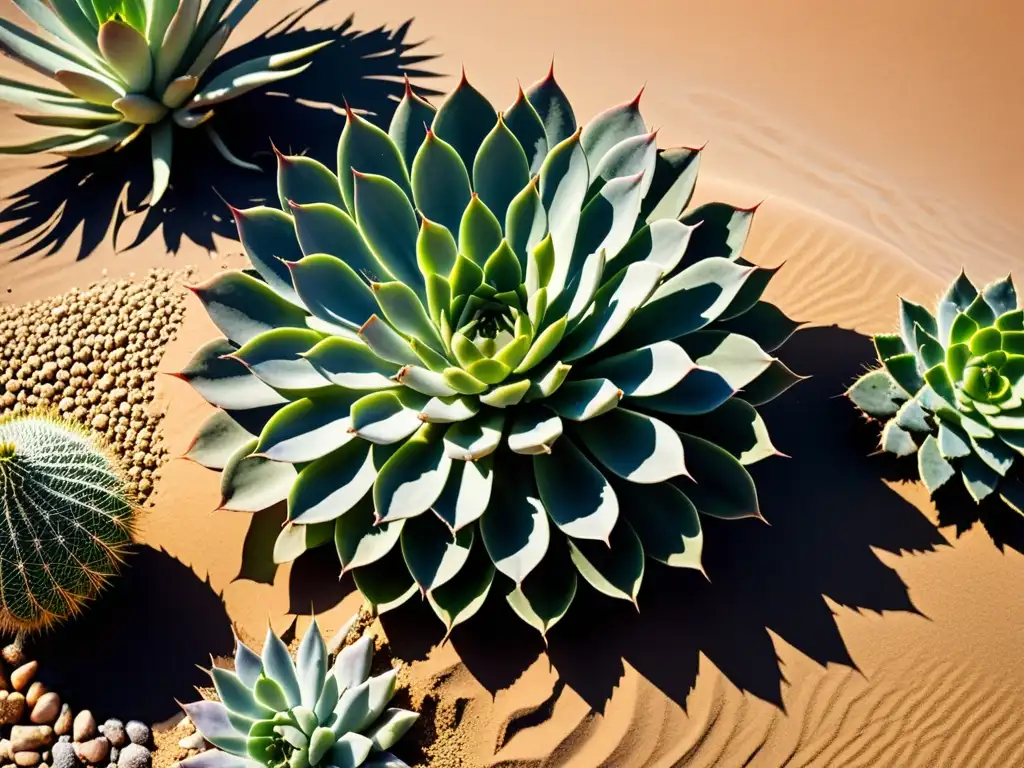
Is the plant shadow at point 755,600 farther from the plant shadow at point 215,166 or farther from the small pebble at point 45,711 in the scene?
Answer: the plant shadow at point 215,166

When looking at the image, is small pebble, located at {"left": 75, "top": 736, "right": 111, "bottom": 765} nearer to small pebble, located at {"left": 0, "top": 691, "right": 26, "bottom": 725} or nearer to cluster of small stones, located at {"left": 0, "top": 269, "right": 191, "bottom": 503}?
small pebble, located at {"left": 0, "top": 691, "right": 26, "bottom": 725}

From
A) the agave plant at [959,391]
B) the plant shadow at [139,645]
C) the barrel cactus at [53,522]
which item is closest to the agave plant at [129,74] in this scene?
the barrel cactus at [53,522]

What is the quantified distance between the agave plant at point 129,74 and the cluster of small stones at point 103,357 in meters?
0.57

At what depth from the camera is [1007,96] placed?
4727mm

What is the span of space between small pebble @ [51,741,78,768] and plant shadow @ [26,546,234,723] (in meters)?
0.12

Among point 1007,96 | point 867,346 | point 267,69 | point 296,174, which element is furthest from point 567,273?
point 1007,96

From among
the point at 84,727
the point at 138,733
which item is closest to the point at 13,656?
the point at 84,727

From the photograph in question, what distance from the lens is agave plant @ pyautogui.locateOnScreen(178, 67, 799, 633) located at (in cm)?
240

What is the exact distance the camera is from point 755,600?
2719 millimetres

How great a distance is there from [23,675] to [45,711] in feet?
0.49

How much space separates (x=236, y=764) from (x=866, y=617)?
198 centimetres

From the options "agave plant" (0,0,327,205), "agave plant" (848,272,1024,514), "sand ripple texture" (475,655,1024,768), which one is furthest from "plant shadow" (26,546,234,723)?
"agave plant" (848,272,1024,514)

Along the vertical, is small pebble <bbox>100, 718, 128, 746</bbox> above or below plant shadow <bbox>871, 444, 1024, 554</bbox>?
below

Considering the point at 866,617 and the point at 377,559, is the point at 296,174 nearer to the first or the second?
the point at 377,559
